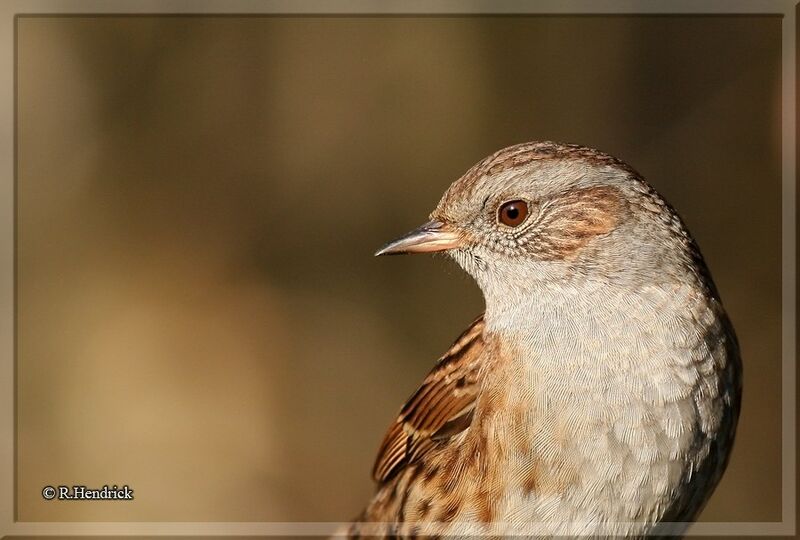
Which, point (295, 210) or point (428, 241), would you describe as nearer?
point (428, 241)

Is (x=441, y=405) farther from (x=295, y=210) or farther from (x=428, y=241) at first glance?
(x=295, y=210)

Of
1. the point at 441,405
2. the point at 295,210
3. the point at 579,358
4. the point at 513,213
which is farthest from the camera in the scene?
the point at 295,210

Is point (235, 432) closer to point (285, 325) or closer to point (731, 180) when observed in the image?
point (285, 325)

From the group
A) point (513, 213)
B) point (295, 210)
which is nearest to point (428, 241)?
point (513, 213)

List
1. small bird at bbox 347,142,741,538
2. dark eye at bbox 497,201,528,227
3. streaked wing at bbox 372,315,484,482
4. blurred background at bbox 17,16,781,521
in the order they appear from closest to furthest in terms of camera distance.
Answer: small bird at bbox 347,142,741,538
dark eye at bbox 497,201,528,227
streaked wing at bbox 372,315,484,482
blurred background at bbox 17,16,781,521

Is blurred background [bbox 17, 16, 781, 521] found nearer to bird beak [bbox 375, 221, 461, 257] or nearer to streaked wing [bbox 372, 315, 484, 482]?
streaked wing [bbox 372, 315, 484, 482]

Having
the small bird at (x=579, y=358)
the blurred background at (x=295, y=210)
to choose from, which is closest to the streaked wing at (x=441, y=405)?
the small bird at (x=579, y=358)

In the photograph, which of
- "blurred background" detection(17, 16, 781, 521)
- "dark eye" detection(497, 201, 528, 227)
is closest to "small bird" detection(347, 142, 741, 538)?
"dark eye" detection(497, 201, 528, 227)

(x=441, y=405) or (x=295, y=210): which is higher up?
(x=295, y=210)
